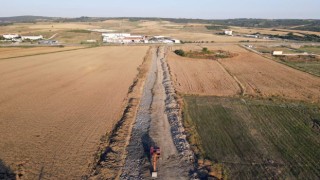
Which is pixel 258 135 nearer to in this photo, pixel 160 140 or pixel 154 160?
pixel 160 140

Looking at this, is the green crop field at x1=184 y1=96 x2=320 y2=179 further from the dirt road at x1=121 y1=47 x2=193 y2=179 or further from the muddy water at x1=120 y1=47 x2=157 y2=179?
the muddy water at x1=120 y1=47 x2=157 y2=179

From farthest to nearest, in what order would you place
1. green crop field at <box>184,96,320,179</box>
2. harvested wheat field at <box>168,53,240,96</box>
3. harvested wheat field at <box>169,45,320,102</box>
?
harvested wheat field at <box>168,53,240,96</box> < harvested wheat field at <box>169,45,320,102</box> < green crop field at <box>184,96,320,179</box>

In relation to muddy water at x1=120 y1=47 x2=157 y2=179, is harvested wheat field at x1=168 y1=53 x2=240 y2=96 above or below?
above

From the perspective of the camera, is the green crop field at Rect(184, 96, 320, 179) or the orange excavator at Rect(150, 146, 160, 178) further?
the green crop field at Rect(184, 96, 320, 179)

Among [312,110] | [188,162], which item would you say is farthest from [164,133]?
[312,110]

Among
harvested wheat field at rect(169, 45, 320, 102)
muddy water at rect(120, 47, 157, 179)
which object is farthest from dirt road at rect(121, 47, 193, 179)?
harvested wheat field at rect(169, 45, 320, 102)

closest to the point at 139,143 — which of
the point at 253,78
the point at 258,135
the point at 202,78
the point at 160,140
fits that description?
the point at 160,140

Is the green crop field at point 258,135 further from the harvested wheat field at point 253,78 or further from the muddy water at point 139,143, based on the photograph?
the harvested wheat field at point 253,78
